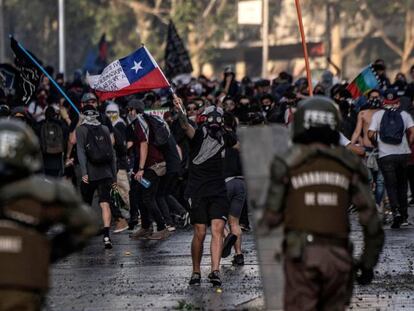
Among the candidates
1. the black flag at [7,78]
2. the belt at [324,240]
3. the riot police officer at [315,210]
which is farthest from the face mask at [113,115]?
the belt at [324,240]

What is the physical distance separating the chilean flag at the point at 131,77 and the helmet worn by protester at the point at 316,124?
7715 mm

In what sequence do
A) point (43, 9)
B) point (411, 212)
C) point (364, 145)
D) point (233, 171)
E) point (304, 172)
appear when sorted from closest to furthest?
point (304, 172), point (233, 171), point (364, 145), point (411, 212), point (43, 9)

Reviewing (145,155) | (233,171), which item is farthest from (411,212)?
(233,171)

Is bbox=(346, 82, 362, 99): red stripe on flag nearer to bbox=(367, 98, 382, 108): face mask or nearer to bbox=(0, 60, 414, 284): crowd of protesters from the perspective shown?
bbox=(0, 60, 414, 284): crowd of protesters

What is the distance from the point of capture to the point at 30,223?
21.0 ft

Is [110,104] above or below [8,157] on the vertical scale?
below

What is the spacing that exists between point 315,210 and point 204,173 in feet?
17.7

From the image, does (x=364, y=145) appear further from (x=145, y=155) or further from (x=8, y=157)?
(x=8, y=157)

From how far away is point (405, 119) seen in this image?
17062 mm

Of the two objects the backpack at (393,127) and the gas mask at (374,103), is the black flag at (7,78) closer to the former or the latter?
the gas mask at (374,103)

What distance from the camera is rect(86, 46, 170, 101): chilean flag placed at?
50.9ft

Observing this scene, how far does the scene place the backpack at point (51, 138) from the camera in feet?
63.6

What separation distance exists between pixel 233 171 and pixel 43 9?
179 ft

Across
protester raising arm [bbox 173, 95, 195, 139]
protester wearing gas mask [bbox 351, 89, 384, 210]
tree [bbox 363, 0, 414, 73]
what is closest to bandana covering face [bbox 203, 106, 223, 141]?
protester raising arm [bbox 173, 95, 195, 139]
